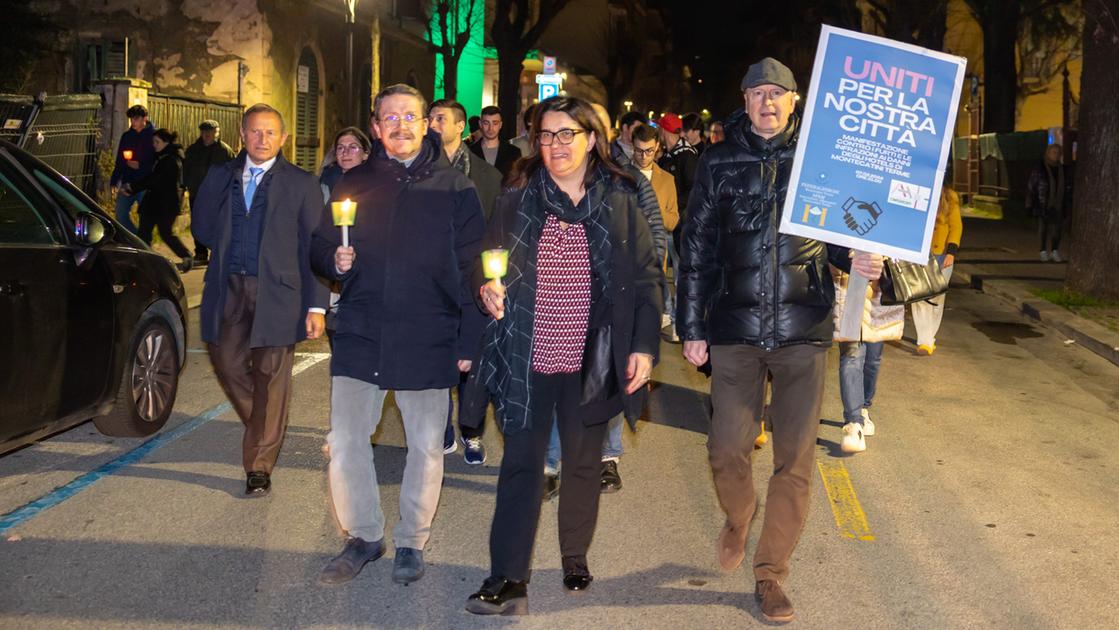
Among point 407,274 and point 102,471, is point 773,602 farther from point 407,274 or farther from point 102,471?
point 102,471

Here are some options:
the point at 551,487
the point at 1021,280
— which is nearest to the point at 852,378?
the point at 551,487

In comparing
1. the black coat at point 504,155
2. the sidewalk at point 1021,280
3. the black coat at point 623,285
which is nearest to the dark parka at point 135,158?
the sidewalk at point 1021,280

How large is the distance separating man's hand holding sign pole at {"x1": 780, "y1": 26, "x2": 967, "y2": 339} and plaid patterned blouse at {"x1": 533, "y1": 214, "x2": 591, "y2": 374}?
0.80 meters

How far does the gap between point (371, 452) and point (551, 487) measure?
174cm

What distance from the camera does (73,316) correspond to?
6695mm

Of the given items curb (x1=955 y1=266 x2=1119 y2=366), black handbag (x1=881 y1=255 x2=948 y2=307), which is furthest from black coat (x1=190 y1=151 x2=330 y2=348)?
curb (x1=955 y1=266 x2=1119 y2=366)

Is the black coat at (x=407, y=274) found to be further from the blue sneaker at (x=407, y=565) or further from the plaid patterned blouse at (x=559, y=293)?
the blue sneaker at (x=407, y=565)

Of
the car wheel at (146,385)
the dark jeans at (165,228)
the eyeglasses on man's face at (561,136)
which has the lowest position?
the car wheel at (146,385)

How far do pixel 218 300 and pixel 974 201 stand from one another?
3481 cm

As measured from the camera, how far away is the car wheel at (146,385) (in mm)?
7520

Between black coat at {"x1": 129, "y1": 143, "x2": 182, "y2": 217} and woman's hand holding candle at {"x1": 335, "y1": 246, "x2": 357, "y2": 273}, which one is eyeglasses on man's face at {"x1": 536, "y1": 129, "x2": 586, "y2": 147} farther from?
black coat at {"x1": 129, "y1": 143, "x2": 182, "y2": 217}

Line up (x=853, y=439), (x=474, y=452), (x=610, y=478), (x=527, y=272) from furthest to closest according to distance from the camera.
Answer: (x=853, y=439) < (x=474, y=452) < (x=610, y=478) < (x=527, y=272)

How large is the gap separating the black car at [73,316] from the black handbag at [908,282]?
154 inches

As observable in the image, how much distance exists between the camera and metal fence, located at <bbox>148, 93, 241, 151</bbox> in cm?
2092
